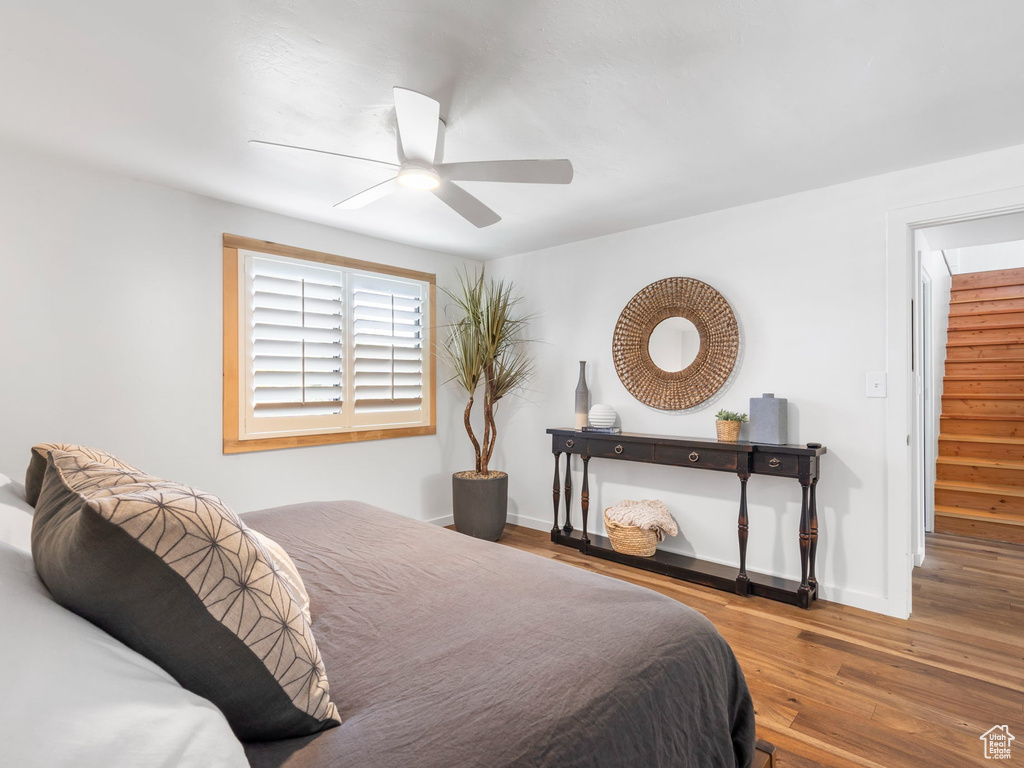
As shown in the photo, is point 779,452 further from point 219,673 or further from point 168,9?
point 168,9

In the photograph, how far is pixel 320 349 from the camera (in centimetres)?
365

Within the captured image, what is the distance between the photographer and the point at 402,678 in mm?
1012

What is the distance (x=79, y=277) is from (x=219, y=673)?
2863 millimetres

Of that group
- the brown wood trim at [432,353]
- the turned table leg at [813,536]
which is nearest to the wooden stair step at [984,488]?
the turned table leg at [813,536]

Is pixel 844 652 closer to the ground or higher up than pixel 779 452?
closer to the ground

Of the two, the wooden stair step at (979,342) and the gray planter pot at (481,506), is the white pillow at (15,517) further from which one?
the wooden stair step at (979,342)

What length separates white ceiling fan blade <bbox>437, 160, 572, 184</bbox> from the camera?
198 cm

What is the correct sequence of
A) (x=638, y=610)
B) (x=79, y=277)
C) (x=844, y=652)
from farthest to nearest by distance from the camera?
(x=79, y=277)
(x=844, y=652)
(x=638, y=610)

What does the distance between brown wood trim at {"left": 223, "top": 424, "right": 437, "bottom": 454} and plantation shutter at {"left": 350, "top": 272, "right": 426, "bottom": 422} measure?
118 mm

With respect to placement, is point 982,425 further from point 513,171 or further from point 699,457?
point 513,171

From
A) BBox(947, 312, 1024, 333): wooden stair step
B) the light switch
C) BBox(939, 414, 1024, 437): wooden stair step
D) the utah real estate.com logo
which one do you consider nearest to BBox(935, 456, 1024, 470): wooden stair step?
BBox(939, 414, 1024, 437): wooden stair step

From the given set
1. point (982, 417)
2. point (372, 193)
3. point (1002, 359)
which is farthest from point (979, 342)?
point (372, 193)

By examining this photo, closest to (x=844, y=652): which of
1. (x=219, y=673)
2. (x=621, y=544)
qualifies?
(x=621, y=544)

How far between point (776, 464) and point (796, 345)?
755 mm
